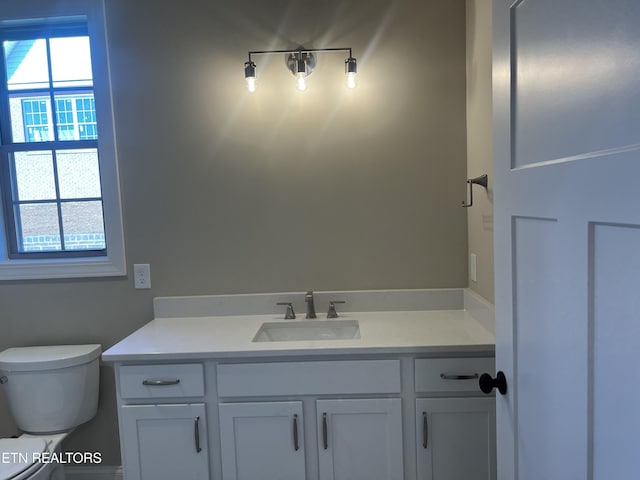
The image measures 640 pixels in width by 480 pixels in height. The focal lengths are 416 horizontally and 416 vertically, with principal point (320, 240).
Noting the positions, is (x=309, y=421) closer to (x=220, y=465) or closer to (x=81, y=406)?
(x=220, y=465)

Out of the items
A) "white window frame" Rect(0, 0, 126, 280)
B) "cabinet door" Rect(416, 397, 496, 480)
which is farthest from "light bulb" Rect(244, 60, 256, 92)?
"cabinet door" Rect(416, 397, 496, 480)

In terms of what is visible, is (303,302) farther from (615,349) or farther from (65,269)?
(615,349)

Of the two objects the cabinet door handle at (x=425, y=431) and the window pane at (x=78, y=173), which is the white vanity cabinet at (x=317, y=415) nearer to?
the cabinet door handle at (x=425, y=431)

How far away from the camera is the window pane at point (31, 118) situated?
218cm

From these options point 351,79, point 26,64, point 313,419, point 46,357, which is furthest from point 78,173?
point 313,419

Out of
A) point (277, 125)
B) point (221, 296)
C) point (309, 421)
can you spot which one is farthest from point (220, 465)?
point (277, 125)

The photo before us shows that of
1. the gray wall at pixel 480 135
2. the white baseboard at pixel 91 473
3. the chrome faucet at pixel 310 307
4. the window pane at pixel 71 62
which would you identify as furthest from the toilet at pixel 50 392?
the gray wall at pixel 480 135

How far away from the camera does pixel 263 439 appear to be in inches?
Answer: 64.4

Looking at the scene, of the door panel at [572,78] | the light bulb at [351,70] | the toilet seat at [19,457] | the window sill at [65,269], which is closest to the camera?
the door panel at [572,78]

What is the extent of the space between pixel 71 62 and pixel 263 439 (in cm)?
207

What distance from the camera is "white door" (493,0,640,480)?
0.62 metres

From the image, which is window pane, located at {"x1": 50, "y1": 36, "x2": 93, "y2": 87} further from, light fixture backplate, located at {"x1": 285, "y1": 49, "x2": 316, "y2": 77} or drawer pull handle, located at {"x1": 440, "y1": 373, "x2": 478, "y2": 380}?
drawer pull handle, located at {"x1": 440, "y1": 373, "x2": 478, "y2": 380}

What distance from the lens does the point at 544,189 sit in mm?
848

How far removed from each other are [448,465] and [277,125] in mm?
1669
